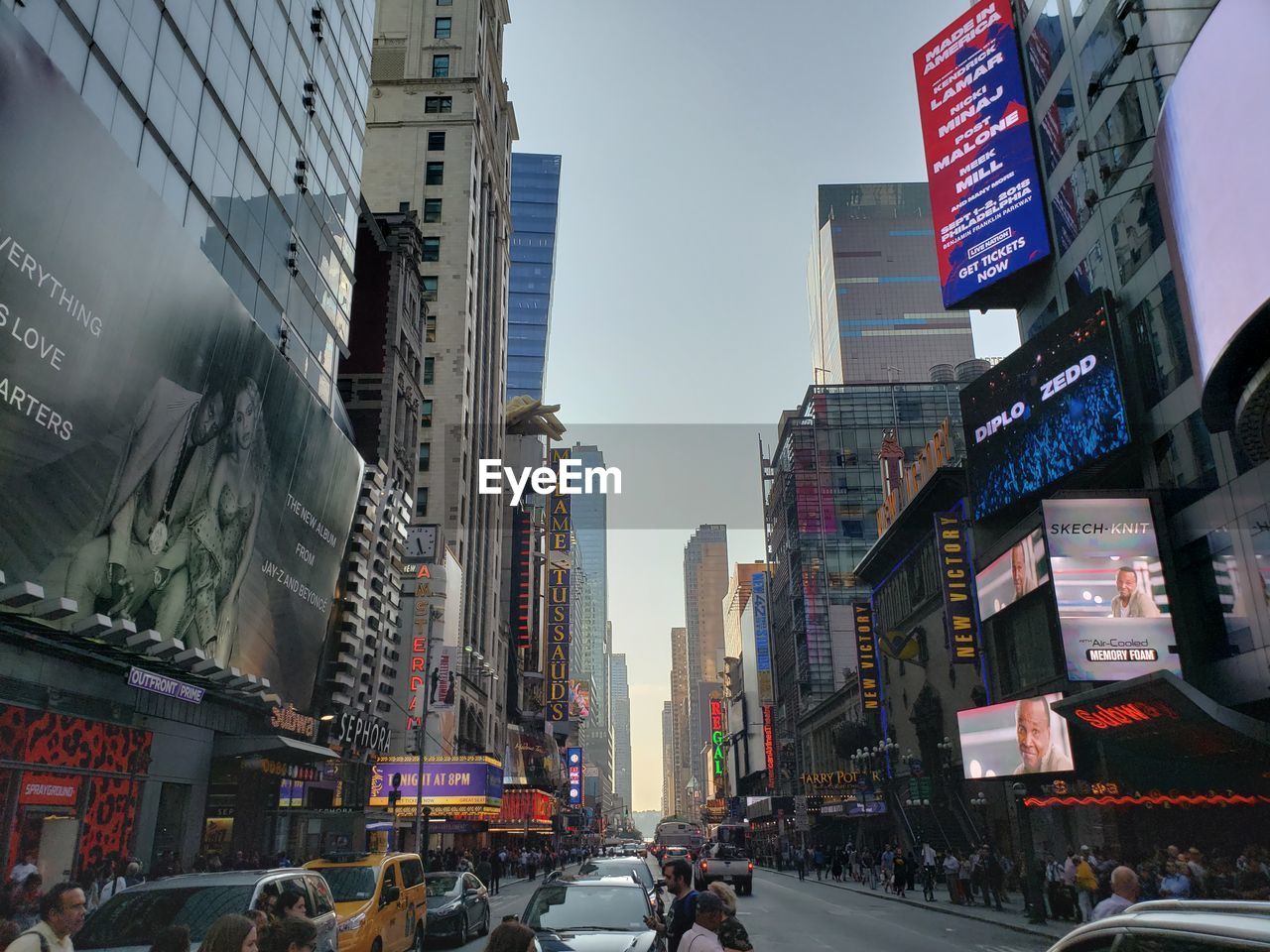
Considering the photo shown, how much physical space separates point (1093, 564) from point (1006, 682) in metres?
10.0

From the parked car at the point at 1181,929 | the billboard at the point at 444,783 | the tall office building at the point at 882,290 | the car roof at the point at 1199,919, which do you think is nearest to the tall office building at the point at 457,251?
the billboard at the point at 444,783

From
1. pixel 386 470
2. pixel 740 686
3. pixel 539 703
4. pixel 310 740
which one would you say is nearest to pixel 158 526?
pixel 310 740

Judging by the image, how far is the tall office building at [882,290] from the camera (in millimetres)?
153625

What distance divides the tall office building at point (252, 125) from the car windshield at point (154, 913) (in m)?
15.2

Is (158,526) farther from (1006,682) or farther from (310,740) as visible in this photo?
(1006,682)

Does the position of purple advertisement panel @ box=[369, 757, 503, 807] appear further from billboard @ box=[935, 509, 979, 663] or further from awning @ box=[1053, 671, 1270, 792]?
awning @ box=[1053, 671, 1270, 792]

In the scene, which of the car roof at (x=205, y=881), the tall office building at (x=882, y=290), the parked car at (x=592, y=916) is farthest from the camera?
the tall office building at (x=882, y=290)

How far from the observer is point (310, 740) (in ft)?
117

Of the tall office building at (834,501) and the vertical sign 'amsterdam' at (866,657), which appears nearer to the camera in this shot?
the vertical sign 'amsterdam' at (866,657)

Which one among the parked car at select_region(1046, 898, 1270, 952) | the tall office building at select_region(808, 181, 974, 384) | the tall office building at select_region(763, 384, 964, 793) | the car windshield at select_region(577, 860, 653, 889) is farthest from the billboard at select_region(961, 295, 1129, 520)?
the tall office building at select_region(808, 181, 974, 384)

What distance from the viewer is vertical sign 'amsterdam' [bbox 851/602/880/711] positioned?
6059 cm

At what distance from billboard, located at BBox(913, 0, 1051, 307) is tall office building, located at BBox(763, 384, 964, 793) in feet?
145

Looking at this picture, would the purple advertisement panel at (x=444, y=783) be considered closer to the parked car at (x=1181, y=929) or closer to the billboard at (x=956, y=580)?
the billboard at (x=956, y=580)

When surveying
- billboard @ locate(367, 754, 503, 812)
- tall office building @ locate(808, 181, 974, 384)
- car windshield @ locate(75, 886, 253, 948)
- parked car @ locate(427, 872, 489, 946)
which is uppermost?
tall office building @ locate(808, 181, 974, 384)
